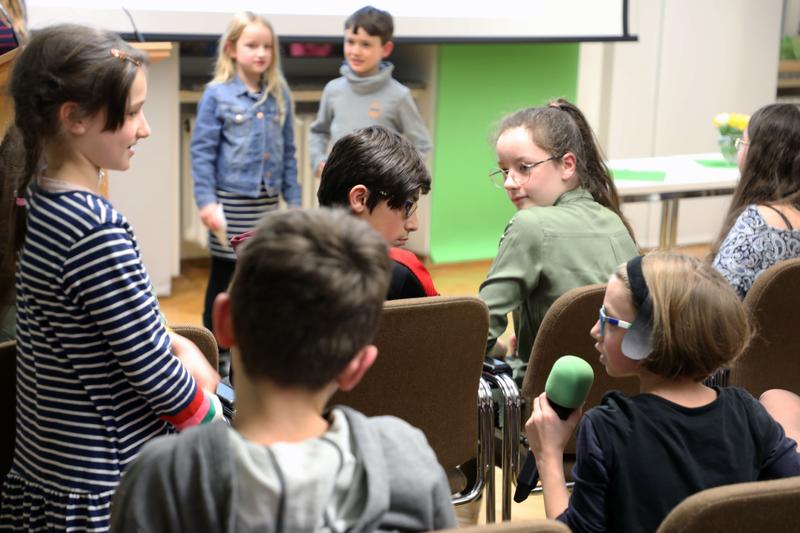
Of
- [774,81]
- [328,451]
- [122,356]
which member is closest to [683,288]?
[328,451]

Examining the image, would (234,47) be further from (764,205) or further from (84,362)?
(84,362)

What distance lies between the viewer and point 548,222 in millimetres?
2408

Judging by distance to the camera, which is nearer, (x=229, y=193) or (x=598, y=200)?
(x=598, y=200)

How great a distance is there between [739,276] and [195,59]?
11.8 ft

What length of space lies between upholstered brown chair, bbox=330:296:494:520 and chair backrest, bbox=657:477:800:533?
85 cm

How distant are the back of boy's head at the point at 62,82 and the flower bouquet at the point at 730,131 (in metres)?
3.37

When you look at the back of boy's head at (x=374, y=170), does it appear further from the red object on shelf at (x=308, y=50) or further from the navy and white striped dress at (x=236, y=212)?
the red object on shelf at (x=308, y=50)

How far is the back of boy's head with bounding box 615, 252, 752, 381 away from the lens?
1.57 m

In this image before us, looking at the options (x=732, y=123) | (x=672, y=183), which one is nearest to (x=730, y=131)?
(x=732, y=123)

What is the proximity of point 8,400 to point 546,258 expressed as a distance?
3.92 feet

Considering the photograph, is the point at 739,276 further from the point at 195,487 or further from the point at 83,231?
the point at 195,487

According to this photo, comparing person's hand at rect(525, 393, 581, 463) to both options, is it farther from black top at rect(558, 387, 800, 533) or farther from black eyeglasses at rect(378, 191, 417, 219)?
black eyeglasses at rect(378, 191, 417, 219)

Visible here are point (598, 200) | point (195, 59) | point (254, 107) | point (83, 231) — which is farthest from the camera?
point (195, 59)

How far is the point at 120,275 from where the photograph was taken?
1497mm
